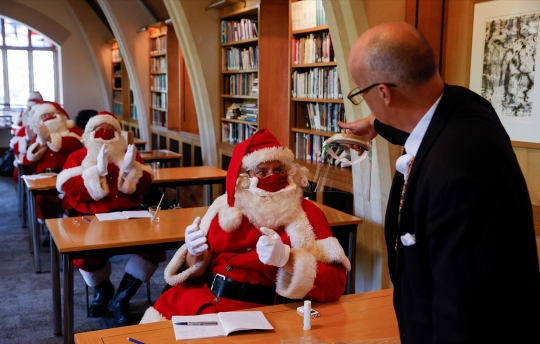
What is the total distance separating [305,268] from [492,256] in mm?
1183

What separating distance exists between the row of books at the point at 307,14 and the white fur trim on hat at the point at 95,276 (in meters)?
2.42

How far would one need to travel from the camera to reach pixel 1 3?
11305mm

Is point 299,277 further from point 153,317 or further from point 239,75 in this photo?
point 239,75

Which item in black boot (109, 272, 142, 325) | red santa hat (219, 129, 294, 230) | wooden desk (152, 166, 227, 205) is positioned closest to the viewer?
red santa hat (219, 129, 294, 230)

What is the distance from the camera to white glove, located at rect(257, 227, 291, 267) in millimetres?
2078

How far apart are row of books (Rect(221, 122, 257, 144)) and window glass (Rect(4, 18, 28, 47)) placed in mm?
8294

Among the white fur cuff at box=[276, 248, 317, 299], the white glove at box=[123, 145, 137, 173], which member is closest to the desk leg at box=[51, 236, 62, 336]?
the white glove at box=[123, 145, 137, 173]

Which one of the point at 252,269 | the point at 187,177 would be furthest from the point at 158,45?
the point at 252,269

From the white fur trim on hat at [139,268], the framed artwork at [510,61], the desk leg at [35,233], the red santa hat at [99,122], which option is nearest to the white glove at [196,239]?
the white fur trim on hat at [139,268]

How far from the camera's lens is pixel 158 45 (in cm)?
888

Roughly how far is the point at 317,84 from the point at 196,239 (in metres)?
2.65

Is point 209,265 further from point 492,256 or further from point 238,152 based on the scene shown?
point 492,256

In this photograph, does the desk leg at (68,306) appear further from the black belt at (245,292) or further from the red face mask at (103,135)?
the red face mask at (103,135)

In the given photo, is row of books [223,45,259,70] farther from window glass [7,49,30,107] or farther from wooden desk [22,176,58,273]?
window glass [7,49,30,107]
